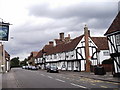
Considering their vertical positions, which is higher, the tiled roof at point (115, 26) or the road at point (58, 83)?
the tiled roof at point (115, 26)

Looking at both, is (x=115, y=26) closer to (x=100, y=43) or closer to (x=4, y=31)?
(x=4, y=31)

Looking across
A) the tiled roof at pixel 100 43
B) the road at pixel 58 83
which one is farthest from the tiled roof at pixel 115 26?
the tiled roof at pixel 100 43

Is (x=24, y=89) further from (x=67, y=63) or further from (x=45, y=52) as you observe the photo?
(x=45, y=52)

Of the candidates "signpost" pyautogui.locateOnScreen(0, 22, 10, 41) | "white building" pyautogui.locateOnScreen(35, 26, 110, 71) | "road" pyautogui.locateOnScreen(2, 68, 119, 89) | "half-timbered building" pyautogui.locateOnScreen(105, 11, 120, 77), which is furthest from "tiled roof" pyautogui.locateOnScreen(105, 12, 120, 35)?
"white building" pyautogui.locateOnScreen(35, 26, 110, 71)

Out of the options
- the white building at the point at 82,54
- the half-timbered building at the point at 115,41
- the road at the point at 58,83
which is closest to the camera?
the road at the point at 58,83

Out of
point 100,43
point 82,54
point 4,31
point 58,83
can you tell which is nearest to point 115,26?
point 58,83

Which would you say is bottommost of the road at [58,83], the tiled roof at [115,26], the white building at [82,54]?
the road at [58,83]

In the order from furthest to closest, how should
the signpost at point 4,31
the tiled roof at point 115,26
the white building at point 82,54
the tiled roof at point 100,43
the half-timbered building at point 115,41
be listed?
1. the tiled roof at point 100,43
2. the white building at point 82,54
3. the tiled roof at point 115,26
4. the half-timbered building at point 115,41
5. the signpost at point 4,31

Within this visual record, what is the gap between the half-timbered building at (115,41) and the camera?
24547 millimetres

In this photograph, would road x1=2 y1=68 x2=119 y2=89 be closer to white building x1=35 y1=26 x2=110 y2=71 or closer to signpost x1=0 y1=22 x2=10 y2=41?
signpost x1=0 y1=22 x2=10 y2=41

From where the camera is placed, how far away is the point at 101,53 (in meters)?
48.4

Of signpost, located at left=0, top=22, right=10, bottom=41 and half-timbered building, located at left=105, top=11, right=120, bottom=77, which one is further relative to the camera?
half-timbered building, located at left=105, top=11, right=120, bottom=77

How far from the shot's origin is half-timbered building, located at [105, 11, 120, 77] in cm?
2455

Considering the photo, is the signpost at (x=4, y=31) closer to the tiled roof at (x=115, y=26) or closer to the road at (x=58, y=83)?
the road at (x=58, y=83)
